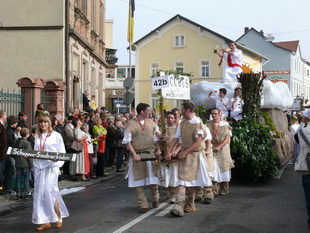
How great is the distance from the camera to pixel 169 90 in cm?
1087

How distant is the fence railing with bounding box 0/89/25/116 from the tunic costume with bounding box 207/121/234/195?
20.4 ft

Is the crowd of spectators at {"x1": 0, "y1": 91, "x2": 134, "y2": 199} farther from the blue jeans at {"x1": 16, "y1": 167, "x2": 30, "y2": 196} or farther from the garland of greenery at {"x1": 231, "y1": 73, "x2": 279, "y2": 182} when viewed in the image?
the garland of greenery at {"x1": 231, "y1": 73, "x2": 279, "y2": 182}

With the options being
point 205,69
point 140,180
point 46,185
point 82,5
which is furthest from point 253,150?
point 205,69

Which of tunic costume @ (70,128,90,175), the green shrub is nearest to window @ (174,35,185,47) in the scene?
tunic costume @ (70,128,90,175)

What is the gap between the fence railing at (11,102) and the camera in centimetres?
1426

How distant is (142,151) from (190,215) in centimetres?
147

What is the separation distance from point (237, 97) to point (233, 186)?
7.60 feet

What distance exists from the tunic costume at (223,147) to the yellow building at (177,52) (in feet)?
130

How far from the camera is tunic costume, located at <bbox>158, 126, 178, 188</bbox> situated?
933cm

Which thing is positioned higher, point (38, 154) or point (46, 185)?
point (38, 154)

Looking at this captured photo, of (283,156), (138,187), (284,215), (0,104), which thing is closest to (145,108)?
(138,187)

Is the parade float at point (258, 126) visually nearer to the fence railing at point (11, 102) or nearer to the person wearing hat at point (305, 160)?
the person wearing hat at point (305, 160)

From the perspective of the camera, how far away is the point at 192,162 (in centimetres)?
895

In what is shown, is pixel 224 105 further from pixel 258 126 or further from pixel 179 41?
pixel 179 41
